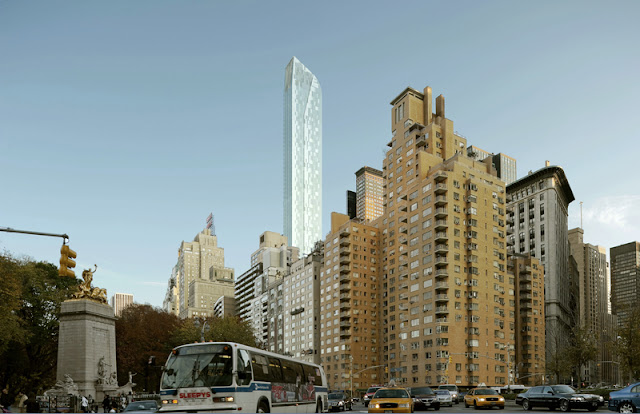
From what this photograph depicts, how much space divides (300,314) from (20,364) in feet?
353

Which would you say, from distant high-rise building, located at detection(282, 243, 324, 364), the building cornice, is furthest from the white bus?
the building cornice

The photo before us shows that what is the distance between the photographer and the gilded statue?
5044 cm

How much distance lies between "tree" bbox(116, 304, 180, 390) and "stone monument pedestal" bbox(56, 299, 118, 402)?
2980cm

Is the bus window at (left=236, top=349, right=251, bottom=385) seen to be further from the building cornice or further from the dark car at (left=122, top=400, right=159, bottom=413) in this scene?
the building cornice

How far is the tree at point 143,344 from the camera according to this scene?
8131 centimetres

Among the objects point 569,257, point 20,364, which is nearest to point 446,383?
point 20,364

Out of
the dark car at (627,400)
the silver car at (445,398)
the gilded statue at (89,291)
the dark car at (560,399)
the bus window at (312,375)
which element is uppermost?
the gilded statue at (89,291)

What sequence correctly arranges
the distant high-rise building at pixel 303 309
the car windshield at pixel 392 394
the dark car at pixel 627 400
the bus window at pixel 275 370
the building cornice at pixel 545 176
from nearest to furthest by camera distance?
the bus window at pixel 275 370 → the dark car at pixel 627 400 → the car windshield at pixel 392 394 → the distant high-rise building at pixel 303 309 → the building cornice at pixel 545 176

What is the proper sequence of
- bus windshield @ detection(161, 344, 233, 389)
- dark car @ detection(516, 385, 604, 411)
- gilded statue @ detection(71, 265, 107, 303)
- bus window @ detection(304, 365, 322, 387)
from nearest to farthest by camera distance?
1. bus windshield @ detection(161, 344, 233, 389)
2. bus window @ detection(304, 365, 322, 387)
3. dark car @ detection(516, 385, 604, 411)
4. gilded statue @ detection(71, 265, 107, 303)

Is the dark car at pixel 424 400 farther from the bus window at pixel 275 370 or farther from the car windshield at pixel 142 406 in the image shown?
the bus window at pixel 275 370

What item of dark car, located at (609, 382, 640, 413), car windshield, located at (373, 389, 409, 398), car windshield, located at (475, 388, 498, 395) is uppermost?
car windshield, located at (373, 389, 409, 398)

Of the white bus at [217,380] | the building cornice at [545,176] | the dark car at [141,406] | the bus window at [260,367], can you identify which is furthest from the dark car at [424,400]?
the building cornice at [545,176]

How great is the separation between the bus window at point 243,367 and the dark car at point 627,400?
63.8 feet

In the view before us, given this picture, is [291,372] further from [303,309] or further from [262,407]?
[303,309]
